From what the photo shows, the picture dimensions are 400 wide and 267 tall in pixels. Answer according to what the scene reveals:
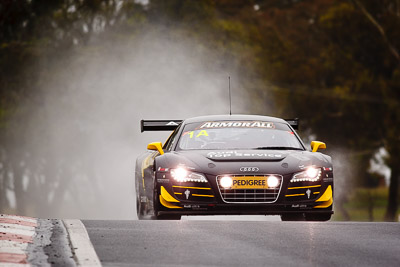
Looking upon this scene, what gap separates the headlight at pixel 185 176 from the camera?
10.7m

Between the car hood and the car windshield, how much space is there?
50 centimetres

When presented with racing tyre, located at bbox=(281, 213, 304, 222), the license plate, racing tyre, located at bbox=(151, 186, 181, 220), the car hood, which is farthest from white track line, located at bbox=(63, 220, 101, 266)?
racing tyre, located at bbox=(281, 213, 304, 222)

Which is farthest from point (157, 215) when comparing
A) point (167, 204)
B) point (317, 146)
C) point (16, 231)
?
point (16, 231)

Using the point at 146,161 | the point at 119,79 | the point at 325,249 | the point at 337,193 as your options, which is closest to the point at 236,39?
the point at 119,79

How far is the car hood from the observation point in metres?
10.7

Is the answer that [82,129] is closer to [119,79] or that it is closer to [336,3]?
[119,79]

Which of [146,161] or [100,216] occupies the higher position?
[146,161]

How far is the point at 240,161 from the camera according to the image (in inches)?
423

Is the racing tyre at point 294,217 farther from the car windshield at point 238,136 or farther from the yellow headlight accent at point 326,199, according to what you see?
the car windshield at point 238,136

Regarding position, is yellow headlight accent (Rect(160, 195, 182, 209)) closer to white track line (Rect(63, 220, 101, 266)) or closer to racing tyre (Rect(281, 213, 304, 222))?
white track line (Rect(63, 220, 101, 266))

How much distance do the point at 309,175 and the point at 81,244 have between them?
3406mm

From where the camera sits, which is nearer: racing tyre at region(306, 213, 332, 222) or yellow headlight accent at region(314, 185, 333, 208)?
yellow headlight accent at region(314, 185, 333, 208)

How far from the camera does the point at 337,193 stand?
152ft

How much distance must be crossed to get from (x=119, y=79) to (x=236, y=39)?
202 inches
